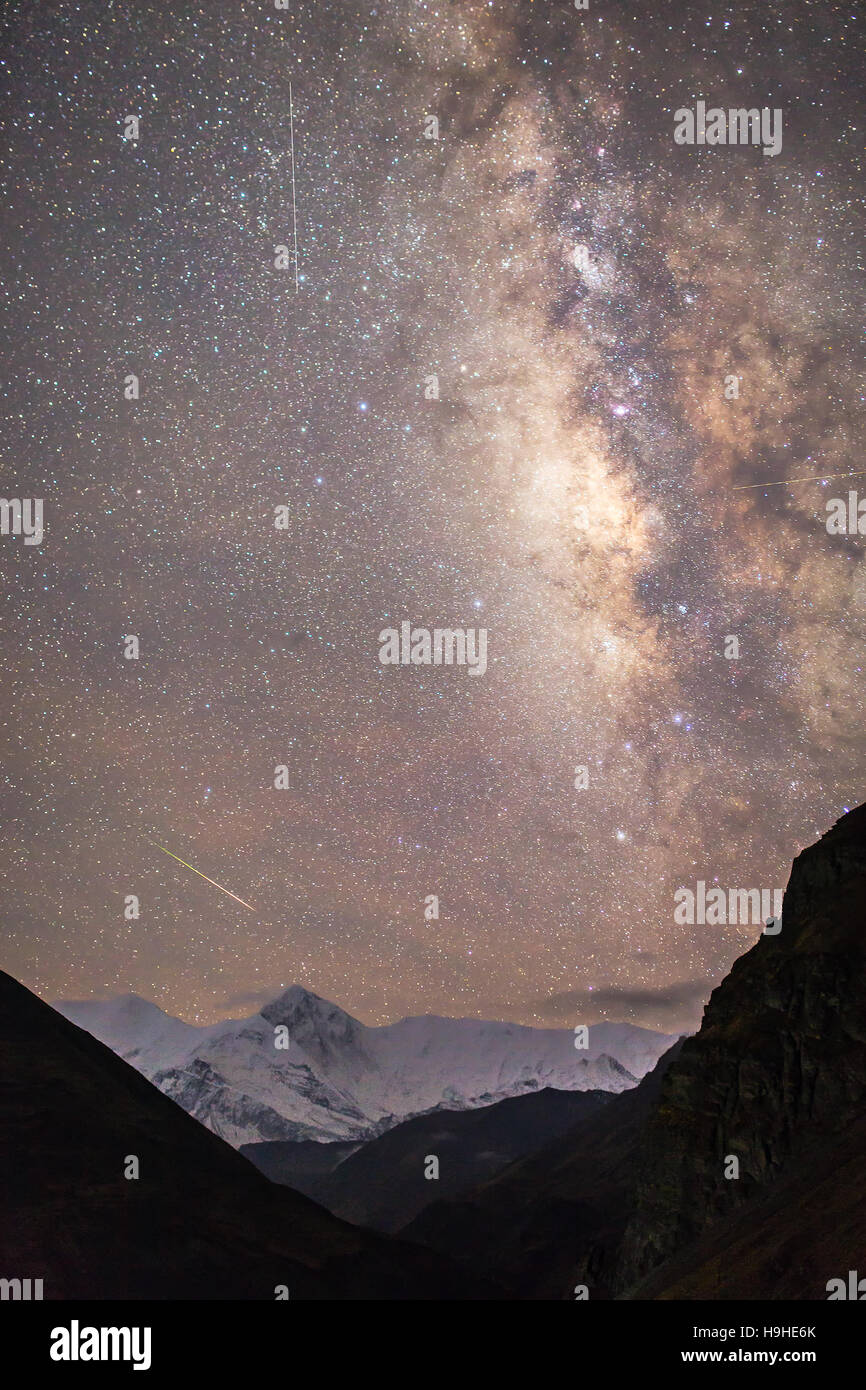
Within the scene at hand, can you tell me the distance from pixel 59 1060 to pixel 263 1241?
140 feet

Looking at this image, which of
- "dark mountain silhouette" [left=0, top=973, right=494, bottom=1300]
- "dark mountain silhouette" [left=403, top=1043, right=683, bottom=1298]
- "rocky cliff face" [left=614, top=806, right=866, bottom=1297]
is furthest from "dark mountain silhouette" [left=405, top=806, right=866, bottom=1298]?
"dark mountain silhouette" [left=403, top=1043, right=683, bottom=1298]

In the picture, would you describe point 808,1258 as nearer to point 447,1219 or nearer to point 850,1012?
point 850,1012

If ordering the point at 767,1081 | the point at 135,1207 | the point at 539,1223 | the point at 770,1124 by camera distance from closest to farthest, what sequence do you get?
the point at 770,1124 → the point at 767,1081 → the point at 135,1207 → the point at 539,1223

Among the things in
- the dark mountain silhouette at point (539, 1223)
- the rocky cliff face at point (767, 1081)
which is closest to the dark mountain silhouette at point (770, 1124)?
the rocky cliff face at point (767, 1081)

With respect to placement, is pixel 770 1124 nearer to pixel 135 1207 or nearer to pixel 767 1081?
pixel 767 1081

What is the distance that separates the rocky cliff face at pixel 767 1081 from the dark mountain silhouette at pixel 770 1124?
14 centimetres

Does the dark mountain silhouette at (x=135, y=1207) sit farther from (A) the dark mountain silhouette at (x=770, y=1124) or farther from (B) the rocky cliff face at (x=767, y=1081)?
(B) the rocky cliff face at (x=767, y=1081)

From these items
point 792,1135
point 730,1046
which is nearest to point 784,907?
point 730,1046

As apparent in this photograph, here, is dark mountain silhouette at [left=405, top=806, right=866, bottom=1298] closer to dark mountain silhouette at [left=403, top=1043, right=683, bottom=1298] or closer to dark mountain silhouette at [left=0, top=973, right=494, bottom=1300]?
dark mountain silhouette at [left=0, top=973, right=494, bottom=1300]

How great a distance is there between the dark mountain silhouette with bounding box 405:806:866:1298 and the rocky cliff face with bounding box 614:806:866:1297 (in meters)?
0.14

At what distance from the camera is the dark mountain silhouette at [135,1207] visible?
93750 mm

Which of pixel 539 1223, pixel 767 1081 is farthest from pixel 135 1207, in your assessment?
pixel 539 1223

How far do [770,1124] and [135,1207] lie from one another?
229 ft

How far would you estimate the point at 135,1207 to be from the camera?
10388cm
